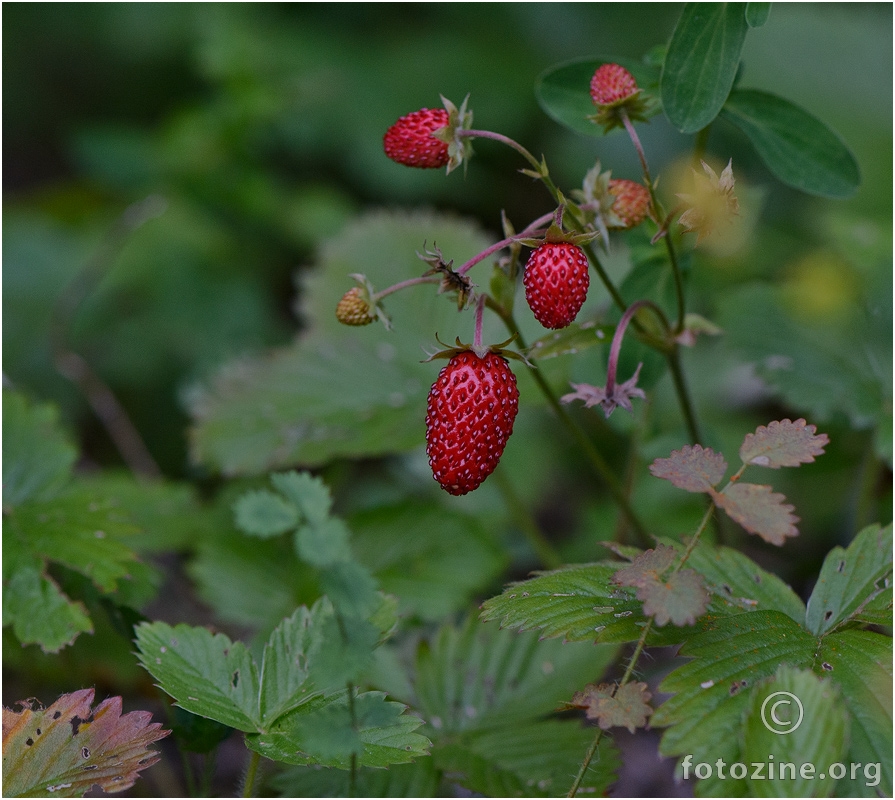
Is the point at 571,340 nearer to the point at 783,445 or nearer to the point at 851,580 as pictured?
the point at 783,445

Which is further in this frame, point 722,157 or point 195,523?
point 722,157

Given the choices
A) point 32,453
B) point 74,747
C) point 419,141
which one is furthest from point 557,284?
point 32,453

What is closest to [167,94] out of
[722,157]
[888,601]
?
[722,157]

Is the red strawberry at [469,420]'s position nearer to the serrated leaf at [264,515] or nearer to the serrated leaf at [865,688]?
the serrated leaf at [264,515]

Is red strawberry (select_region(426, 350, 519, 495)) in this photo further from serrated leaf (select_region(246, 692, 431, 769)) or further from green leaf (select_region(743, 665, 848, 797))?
green leaf (select_region(743, 665, 848, 797))

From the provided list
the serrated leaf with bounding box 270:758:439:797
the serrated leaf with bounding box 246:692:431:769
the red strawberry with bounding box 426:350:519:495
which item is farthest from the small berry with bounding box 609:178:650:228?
the serrated leaf with bounding box 270:758:439:797

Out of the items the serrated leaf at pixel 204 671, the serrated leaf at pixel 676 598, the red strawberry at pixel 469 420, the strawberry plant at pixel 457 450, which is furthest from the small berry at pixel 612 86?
the serrated leaf at pixel 204 671

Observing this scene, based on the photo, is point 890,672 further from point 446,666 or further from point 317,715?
point 446,666
